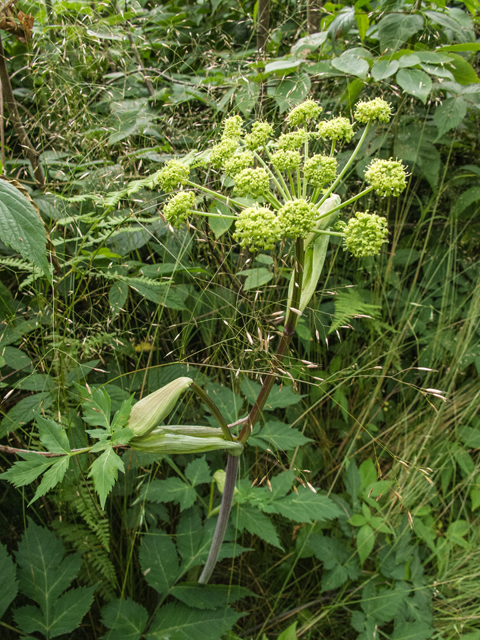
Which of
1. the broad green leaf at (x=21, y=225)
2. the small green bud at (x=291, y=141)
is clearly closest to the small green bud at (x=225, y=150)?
the small green bud at (x=291, y=141)

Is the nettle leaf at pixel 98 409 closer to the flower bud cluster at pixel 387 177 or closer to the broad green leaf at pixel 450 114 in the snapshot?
the flower bud cluster at pixel 387 177

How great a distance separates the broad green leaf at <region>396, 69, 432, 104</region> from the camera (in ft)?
5.46

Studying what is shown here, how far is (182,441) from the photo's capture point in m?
1.17

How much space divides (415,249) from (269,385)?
1.71 m

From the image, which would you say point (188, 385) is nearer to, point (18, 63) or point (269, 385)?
point (269, 385)

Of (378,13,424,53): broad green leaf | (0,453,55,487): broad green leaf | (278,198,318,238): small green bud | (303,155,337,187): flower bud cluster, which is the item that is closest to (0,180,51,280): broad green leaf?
(0,453,55,487): broad green leaf

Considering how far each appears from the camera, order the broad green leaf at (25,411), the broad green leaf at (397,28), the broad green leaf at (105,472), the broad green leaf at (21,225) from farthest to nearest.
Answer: the broad green leaf at (397,28)
the broad green leaf at (25,411)
the broad green leaf at (21,225)
the broad green leaf at (105,472)

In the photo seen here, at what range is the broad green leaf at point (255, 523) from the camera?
146 centimetres

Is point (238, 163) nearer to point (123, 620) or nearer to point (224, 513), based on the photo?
point (224, 513)

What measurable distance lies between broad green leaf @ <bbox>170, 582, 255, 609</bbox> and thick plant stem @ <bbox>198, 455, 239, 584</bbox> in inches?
1.4

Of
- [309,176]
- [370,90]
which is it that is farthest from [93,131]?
[370,90]

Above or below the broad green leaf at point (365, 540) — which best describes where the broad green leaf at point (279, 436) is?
above

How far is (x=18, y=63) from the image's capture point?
2.69m

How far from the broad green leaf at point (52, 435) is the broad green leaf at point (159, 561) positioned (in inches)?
21.0
